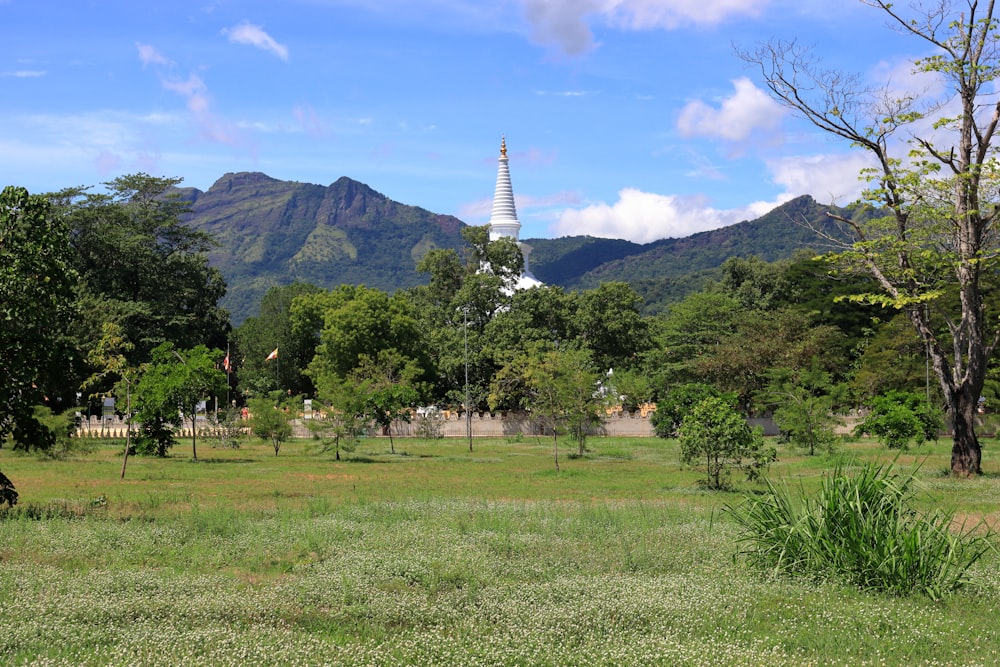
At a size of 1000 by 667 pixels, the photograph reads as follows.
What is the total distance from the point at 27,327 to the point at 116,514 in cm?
345

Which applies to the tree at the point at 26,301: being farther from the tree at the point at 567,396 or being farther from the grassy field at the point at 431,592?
the tree at the point at 567,396

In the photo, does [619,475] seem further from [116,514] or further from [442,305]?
[442,305]

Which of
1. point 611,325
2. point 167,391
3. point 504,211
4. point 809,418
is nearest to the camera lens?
point 167,391

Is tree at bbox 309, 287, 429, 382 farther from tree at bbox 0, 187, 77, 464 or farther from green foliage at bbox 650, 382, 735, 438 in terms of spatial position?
tree at bbox 0, 187, 77, 464

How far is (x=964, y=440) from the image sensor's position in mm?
22672

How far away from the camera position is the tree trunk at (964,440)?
22531 mm

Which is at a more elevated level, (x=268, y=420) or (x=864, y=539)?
(x=268, y=420)

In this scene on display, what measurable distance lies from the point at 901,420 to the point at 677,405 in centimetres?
1274

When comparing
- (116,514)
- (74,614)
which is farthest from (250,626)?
(116,514)

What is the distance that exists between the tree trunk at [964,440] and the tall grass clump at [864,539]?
12661mm

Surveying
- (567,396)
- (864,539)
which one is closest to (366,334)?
(567,396)

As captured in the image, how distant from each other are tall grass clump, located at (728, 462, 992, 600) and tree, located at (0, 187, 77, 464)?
37.1 feet

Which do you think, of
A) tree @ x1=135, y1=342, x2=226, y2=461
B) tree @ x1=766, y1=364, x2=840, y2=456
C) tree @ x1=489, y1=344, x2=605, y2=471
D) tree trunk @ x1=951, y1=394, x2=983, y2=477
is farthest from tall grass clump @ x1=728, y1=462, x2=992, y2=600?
tree @ x1=135, y1=342, x2=226, y2=461

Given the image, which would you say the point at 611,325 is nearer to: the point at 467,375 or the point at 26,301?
the point at 467,375
